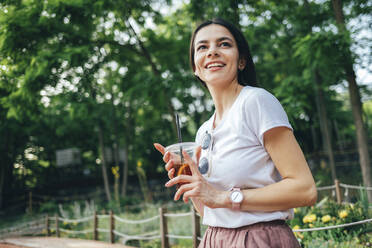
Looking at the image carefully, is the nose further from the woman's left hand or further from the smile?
the woman's left hand

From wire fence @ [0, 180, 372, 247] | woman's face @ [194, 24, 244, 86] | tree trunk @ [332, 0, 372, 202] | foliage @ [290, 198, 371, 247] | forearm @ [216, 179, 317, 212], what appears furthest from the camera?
tree trunk @ [332, 0, 372, 202]

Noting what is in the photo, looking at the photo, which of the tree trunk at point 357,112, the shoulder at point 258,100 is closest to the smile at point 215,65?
the shoulder at point 258,100

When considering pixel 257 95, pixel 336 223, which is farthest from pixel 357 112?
pixel 257 95

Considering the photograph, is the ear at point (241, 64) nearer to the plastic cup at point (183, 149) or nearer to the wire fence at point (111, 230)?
the plastic cup at point (183, 149)

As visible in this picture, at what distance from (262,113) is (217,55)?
0.40 meters

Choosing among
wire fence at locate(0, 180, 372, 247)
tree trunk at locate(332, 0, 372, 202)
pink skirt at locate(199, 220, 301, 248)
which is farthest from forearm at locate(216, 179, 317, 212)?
tree trunk at locate(332, 0, 372, 202)

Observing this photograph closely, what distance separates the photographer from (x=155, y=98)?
1024 cm

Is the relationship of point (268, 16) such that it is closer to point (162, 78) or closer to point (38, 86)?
point (162, 78)

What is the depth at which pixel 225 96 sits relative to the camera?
1.58 meters

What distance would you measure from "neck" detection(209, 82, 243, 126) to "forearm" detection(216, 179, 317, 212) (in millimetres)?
436

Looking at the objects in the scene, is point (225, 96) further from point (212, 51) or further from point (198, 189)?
point (198, 189)

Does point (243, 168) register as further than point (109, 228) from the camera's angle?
No

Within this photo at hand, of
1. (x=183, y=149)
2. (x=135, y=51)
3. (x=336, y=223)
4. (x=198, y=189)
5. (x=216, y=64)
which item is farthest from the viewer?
(x=135, y=51)

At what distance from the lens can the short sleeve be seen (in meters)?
1.25
